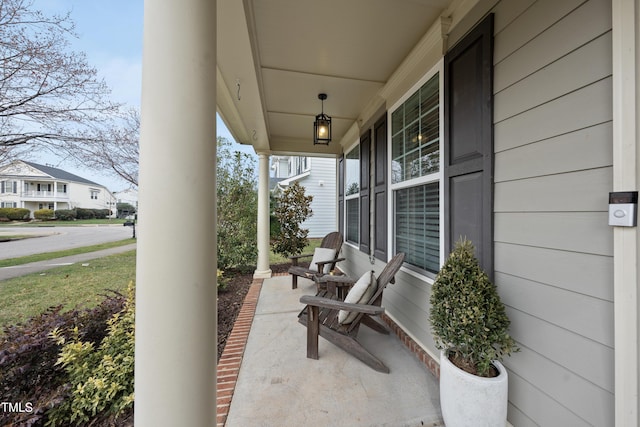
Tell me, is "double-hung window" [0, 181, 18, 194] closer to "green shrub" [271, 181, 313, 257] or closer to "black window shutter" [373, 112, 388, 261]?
"green shrub" [271, 181, 313, 257]

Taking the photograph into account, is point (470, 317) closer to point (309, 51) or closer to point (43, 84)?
point (309, 51)

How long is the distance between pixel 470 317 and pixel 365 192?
2801 mm

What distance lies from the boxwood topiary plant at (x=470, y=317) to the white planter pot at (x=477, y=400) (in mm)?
82

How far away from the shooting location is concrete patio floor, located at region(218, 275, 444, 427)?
160 centimetres

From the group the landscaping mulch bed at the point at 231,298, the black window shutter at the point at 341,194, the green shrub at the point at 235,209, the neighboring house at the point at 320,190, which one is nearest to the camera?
the landscaping mulch bed at the point at 231,298

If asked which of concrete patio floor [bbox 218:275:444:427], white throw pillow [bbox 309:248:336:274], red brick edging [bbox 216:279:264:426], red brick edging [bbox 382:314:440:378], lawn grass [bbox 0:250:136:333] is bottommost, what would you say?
lawn grass [bbox 0:250:136:333]

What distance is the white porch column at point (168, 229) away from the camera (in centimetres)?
87

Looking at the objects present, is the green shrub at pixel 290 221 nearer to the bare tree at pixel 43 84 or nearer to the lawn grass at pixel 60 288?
the lawn grass at pixel 60 288

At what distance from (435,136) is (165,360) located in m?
2.42

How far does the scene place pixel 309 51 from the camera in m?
2.45

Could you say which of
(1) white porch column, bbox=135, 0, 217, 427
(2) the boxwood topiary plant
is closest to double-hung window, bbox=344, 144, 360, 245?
(2) the boxwood topiary plant

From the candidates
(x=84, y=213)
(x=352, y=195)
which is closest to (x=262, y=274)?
(x=352, y=195)

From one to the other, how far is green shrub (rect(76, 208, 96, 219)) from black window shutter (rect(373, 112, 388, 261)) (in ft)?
103

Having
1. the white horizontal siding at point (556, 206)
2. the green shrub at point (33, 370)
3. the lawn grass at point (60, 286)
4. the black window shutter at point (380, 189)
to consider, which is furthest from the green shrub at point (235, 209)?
the white horizontal siding at point (556, 206)
